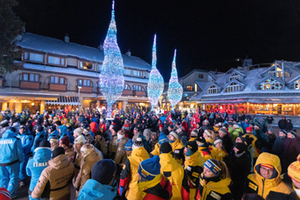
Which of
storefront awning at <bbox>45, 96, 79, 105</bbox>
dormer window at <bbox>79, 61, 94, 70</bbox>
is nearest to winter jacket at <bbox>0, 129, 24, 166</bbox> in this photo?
storefront awning at <bbox>45, 96, 79, 105</bbox>

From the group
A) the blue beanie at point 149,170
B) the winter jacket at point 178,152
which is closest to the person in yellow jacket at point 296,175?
the blue beanie at point 149,170

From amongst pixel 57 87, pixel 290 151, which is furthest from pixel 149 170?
pixel 57 87

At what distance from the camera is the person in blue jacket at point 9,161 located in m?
3.88

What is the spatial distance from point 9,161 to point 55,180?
2411 millimetres

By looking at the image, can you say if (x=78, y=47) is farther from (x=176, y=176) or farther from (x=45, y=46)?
(x=176, y=176)

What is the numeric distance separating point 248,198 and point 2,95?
24321 millimetres

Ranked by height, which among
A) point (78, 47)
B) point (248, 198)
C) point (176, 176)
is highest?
point (78, 47)

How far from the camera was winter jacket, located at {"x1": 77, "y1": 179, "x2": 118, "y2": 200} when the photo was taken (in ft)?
5.80

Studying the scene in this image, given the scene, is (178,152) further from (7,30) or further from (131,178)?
(7,30)

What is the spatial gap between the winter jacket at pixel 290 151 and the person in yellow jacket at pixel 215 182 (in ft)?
13.8

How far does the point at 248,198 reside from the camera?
1.47m

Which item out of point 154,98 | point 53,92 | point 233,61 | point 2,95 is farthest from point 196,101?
point 2,95

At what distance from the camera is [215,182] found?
7.43 feet

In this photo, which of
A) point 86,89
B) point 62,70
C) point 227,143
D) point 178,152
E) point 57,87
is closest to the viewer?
point 178,152
